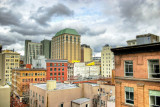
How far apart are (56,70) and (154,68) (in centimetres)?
7056

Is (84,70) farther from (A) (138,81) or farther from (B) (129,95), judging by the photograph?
(A) (138,81)

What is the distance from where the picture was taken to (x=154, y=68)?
17.2 metres

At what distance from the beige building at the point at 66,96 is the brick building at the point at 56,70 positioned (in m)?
37.5

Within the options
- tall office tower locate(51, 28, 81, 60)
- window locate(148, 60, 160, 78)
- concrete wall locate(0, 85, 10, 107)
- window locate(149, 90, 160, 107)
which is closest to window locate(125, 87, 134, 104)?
window locate(149, 90, 160, 107)

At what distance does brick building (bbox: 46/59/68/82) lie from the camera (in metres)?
81.1

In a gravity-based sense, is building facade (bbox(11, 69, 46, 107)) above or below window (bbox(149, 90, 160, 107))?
below

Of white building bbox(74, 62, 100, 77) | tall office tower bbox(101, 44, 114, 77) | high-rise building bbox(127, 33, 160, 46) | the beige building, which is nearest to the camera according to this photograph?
high-rise building bbox(127, 33, 160, 46)

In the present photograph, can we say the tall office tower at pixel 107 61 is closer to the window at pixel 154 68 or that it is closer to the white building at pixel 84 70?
the white building at pixel 84 70

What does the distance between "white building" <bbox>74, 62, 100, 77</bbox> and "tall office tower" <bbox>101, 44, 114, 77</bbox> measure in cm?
781

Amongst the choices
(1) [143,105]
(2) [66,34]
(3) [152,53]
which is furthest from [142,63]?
(2) [66,34]

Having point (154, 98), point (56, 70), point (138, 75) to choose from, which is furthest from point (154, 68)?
point (56, 70)

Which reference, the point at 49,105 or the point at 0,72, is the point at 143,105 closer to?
the point at 0,72

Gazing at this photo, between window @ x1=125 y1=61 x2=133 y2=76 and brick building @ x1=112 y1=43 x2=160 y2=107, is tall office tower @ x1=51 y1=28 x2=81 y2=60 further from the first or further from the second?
window @ x1=125 y1=61 x2=133 y2=76

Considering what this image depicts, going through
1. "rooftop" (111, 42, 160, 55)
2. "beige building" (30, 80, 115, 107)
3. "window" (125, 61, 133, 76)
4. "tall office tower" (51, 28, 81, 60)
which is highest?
"tall office tower" (51, 28, 81, 60)
